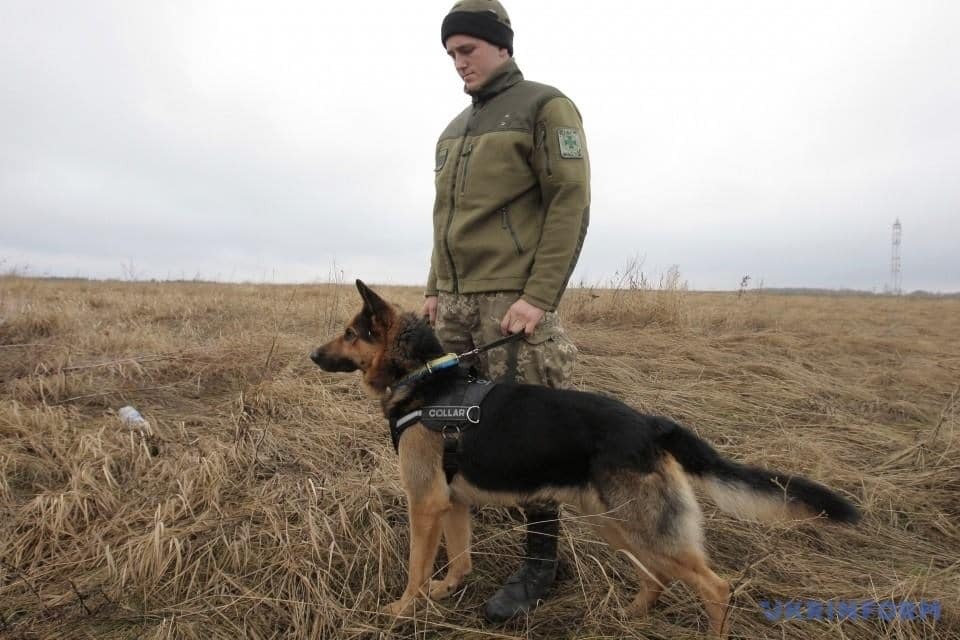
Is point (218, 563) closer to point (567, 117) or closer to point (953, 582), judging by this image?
point (567, 117)

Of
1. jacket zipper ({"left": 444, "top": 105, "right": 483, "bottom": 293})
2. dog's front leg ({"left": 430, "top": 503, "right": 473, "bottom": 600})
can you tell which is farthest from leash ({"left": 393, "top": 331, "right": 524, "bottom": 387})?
dog's front leg ({"left": 430, "top": 503, "right": 473, "bottom": 600})

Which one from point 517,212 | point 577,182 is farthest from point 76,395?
point 577,182

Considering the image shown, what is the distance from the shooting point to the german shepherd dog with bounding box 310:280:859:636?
6.92 ft

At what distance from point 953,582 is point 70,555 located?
459cm

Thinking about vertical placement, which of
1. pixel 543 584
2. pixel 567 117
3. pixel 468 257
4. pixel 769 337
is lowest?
pixel 543 584

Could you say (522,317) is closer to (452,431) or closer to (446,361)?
(446,361)

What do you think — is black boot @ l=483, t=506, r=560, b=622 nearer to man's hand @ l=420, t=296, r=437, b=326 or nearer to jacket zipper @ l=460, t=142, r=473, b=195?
man's hand @ l=420, t=296, r=437, b=326

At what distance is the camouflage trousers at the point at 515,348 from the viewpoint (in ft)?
8.69

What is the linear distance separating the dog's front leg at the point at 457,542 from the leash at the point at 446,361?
739 millimetres

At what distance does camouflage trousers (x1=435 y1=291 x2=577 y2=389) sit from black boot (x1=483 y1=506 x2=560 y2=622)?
701mm

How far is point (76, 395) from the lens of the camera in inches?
170

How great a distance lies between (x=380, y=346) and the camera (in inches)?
110

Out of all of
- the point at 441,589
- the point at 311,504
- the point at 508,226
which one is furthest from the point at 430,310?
the point at 441,589

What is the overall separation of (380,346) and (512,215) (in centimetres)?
104
